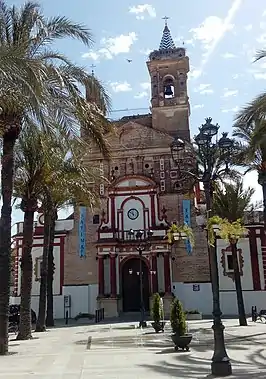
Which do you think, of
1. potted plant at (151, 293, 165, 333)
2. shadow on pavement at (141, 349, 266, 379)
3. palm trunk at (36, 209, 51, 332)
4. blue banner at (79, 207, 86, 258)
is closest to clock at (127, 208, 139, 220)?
blue banner at (79, 207, 86, 258)

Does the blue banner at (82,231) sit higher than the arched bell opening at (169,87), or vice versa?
the arched bell opening at (169,87)

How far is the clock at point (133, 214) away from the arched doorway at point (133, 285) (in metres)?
3.24

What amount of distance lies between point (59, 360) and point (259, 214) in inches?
1041

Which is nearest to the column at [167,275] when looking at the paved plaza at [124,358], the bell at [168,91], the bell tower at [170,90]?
the bell tower at [170,90]

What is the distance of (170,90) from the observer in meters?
41.3

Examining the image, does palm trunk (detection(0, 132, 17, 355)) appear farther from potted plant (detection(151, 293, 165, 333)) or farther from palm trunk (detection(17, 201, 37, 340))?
potted plant (detection(151, 293, 165, 333))

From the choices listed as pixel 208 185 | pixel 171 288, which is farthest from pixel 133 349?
pixel 171 288

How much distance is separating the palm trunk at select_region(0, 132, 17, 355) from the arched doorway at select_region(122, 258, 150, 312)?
2139 centimetres

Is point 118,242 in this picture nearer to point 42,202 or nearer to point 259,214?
point 259,214

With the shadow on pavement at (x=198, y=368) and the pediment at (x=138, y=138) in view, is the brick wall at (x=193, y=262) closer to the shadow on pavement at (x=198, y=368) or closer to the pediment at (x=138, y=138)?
the pediment at (x=138, y=138)

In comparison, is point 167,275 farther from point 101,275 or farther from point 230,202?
point 230,202

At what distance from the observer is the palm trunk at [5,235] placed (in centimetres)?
1317

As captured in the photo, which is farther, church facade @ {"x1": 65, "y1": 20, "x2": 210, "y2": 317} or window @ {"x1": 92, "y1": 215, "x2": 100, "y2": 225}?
window @ {"x1": 92, "y1": 215, "x2": 100, "y2": 225}

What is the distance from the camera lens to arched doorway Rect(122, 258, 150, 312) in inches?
1344
